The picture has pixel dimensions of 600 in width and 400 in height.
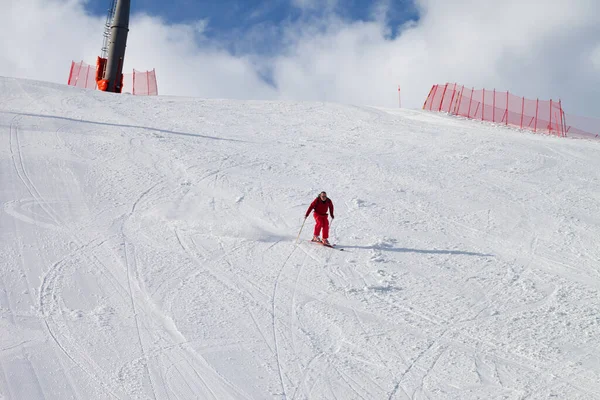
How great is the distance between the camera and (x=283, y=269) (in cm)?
1014

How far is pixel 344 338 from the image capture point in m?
7.88

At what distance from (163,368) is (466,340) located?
406cm

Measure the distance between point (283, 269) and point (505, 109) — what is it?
22.9 meters

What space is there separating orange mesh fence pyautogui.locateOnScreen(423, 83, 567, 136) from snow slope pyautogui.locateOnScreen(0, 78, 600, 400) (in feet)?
29.9

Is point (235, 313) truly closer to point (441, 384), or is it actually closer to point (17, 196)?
point (441, 384)

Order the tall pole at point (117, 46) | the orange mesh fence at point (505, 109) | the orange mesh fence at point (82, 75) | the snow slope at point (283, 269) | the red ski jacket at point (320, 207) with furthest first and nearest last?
the tall pole at point (117, 46), the orange mesh fence at point (82, 75), the orange mesh fence at point (505, 109), the red ski jacket at point (320, 207), the snow slope at point (283, 269)

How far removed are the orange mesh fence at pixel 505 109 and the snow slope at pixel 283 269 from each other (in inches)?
359

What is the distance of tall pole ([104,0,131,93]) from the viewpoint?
3653cm

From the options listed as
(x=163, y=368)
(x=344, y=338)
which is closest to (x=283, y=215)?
(x=344, y=338)

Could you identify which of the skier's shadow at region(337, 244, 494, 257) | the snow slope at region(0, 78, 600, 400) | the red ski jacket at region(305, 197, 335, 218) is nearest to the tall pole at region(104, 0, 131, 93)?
the snow slope at region(0, 78, 600, 400)

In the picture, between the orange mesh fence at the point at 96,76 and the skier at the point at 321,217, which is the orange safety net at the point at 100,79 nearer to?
the orange mesh fence at the point at 96,76

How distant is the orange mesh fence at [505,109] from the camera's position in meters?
28.8

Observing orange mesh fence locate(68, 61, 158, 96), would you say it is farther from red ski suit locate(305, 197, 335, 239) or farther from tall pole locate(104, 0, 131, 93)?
red ski suit locate(305, 197, 335, 239)

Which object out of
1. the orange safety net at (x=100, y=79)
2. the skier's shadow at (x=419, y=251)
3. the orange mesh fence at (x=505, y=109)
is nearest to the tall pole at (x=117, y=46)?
the orange safety net at (x=100, y=79)
